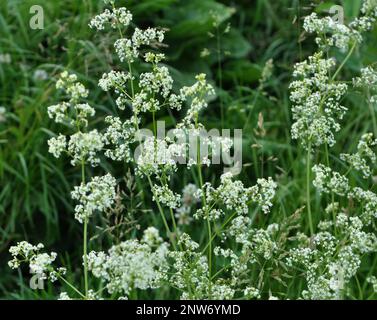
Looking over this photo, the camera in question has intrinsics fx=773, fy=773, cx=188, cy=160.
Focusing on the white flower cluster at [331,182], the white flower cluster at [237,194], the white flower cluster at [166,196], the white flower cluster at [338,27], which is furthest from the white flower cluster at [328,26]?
the white flower cluster at [166,196]

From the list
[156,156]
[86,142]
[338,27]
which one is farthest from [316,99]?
[86,142]

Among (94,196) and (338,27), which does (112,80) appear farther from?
(338,27)

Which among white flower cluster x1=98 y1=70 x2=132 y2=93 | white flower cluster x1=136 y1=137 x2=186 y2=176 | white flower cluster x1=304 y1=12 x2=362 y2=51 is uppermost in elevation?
white flower cluster x1=304 y1=12 x2=362 y2=51

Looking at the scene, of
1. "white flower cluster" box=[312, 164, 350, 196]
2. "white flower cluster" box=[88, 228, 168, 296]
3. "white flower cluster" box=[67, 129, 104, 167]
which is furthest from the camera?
"white flower cluster" box=[312, 164, 350, 196]

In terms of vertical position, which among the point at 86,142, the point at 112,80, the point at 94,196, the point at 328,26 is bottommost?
the point at 94,196

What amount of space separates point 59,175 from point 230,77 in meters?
1.10

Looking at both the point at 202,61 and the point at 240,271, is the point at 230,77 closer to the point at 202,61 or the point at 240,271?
the point at 202,61

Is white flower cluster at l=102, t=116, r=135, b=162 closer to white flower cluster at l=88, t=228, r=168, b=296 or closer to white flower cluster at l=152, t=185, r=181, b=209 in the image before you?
white flower cluster at l=152, t=185, r=181, b=209

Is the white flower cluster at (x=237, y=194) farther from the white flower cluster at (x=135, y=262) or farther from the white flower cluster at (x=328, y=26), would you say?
the white flower cluster at (x=328, y=26)

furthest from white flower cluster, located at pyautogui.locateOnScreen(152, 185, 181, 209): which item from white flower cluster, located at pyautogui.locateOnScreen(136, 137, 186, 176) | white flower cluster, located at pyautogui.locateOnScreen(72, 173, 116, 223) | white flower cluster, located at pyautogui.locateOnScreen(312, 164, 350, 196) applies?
white flower cluster, located at pyautogui.locateOnScreen(312, 164, 350, 196)

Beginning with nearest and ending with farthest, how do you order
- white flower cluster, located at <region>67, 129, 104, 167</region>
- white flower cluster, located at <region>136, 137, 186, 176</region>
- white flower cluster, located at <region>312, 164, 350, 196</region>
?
white flower cluster, located at <region>67, 129, 104, 167</region>, white flower cluster, located at <region>136, 137, 186, 176</region>, white flower cluster, located at <region>312, 164, 350, 196</region>

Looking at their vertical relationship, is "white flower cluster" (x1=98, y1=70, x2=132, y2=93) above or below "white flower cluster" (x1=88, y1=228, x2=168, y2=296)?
above

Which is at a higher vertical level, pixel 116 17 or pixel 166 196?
pixel 116 17
